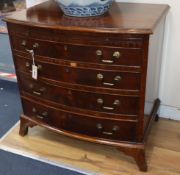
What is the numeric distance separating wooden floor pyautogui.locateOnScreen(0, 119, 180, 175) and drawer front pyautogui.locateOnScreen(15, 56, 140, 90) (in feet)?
1.54

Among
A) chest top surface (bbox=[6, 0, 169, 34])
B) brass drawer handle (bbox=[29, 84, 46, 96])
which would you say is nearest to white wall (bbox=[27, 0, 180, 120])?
chest top surface (bbox=[6, 0, 169, 34])

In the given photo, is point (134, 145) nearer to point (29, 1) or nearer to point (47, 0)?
point (47, 0)

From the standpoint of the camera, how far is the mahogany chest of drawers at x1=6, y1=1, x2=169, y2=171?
1229 millimetres

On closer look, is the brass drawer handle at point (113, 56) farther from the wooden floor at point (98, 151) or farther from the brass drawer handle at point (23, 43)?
the wooden floor at point (98, 151)

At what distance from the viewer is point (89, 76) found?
1343 millimetres

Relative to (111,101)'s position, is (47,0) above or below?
above

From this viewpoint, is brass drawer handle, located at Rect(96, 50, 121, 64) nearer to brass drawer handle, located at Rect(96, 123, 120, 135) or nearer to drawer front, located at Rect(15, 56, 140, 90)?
drawer front, located at Rect(15, 56, 140, 90)

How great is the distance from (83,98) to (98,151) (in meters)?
0.40

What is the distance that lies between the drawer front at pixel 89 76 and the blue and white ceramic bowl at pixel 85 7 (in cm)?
27

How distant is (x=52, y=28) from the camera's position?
4.22 feet

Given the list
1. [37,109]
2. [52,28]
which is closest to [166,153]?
[37,109]

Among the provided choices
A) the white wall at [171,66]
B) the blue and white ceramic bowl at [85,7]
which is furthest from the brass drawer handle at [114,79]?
the white wall at [171,66]

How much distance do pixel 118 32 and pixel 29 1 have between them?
3.15 ft

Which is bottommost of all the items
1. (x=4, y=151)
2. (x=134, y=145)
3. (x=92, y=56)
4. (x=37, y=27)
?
(x=4, y=151)
